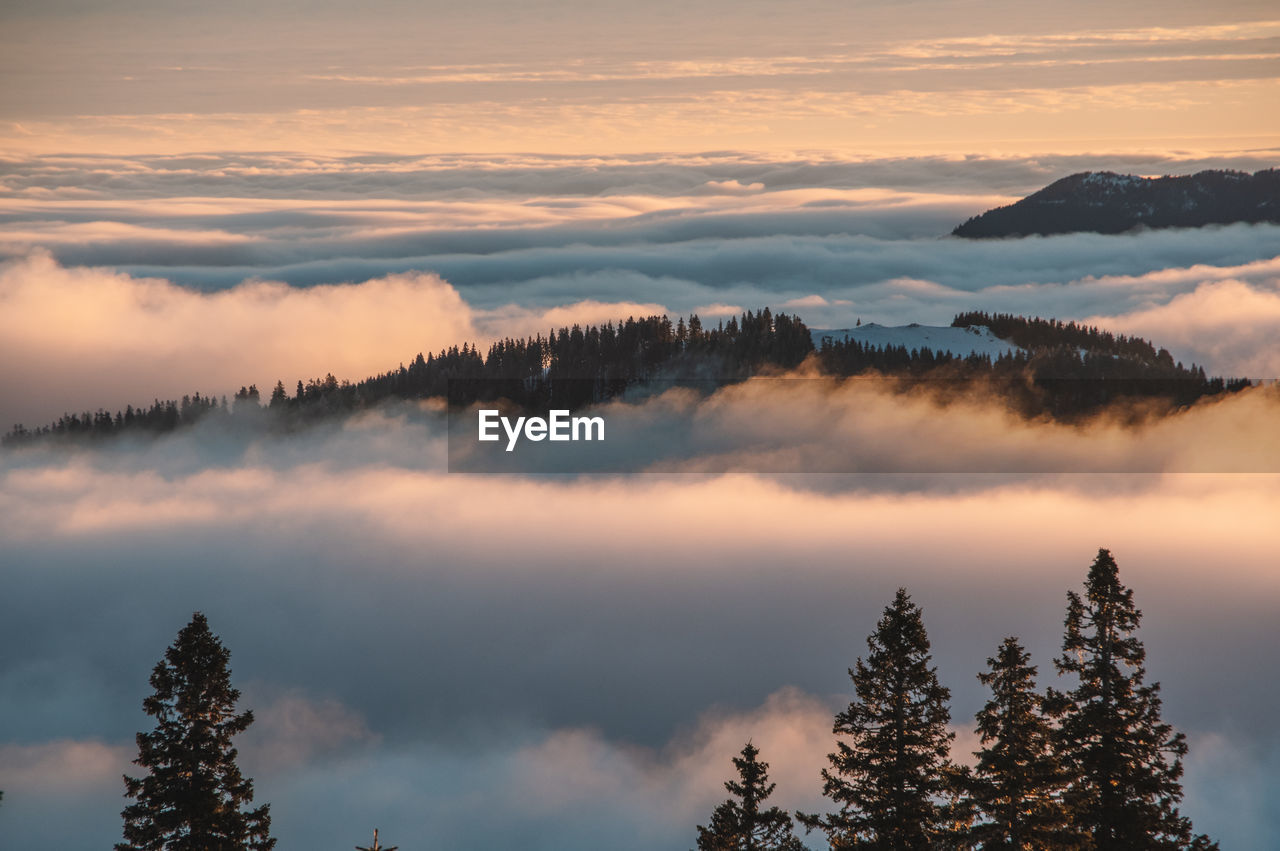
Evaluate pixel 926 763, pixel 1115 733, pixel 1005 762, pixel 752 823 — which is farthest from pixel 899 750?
pixel 1115 733

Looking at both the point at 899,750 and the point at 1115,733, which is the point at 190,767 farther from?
the point at 1115,733

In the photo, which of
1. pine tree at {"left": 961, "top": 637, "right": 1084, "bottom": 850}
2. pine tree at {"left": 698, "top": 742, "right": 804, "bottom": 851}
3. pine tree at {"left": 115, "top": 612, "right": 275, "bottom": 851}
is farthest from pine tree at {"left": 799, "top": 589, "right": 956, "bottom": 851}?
pine tree at {"left": 115, "top": 612, "right": 275, "bottom": 851}

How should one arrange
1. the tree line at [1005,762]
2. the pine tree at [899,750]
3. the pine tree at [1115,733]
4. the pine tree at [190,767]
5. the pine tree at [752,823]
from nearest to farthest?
the pine tree at [190,767]
the tree line at [1005,762]
the pine tree at [899,750]
the pine tree at [1115,733]
the pine tree at [752,823]

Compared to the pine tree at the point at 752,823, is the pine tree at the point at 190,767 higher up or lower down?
higher up

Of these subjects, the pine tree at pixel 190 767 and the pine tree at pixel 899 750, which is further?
the pine tree at pixel 899 750

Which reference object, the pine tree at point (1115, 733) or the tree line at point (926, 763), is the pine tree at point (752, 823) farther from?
the pine tree at point (1115, 733)

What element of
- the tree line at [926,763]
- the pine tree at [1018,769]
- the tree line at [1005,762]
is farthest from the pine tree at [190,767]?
the pine tree at [1018,769]

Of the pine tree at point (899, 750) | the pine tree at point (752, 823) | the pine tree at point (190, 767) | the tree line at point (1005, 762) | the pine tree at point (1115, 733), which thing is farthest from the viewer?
the pine tree at point (752, 823)
